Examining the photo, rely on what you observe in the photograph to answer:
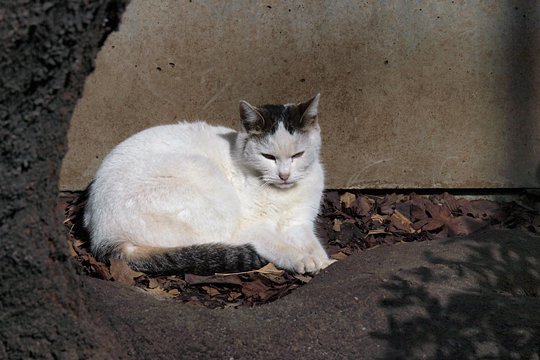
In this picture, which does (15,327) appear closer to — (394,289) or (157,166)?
(394,289)

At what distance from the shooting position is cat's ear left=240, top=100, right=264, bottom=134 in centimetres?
510

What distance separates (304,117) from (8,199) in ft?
10.9

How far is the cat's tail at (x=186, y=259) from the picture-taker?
452 cm

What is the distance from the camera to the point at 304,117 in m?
5.19

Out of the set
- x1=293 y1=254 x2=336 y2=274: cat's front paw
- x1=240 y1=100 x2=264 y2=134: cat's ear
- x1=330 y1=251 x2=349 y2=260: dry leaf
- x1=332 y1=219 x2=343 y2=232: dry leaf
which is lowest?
x1=330 y1=251 x2=349 y2=260: dry leaf

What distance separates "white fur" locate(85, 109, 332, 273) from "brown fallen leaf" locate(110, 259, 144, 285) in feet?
0.51

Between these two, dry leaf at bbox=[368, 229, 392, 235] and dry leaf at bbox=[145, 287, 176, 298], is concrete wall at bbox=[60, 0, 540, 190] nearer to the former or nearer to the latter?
dry leaf at bbox=[368, 229, 392, 235]

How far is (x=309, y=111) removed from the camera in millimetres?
5188

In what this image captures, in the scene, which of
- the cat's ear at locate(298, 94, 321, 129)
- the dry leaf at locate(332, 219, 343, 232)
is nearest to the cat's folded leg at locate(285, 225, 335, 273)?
the dry leaf at locate(332, 219, 343, 232)

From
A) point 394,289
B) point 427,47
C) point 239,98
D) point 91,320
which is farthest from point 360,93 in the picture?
point 91,320

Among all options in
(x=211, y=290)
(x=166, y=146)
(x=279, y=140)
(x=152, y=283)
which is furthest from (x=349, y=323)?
(x=166, y=146)

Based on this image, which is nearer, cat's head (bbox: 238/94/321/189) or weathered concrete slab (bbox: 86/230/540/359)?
weathered concrete slab (bbox: 86/230/540/359)

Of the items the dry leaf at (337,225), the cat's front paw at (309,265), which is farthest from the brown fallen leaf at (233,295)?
the dry leaf at (337,225)

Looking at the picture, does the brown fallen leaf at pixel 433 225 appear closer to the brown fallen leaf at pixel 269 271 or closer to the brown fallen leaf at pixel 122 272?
the brown fallen leaf at pixel 269 271
